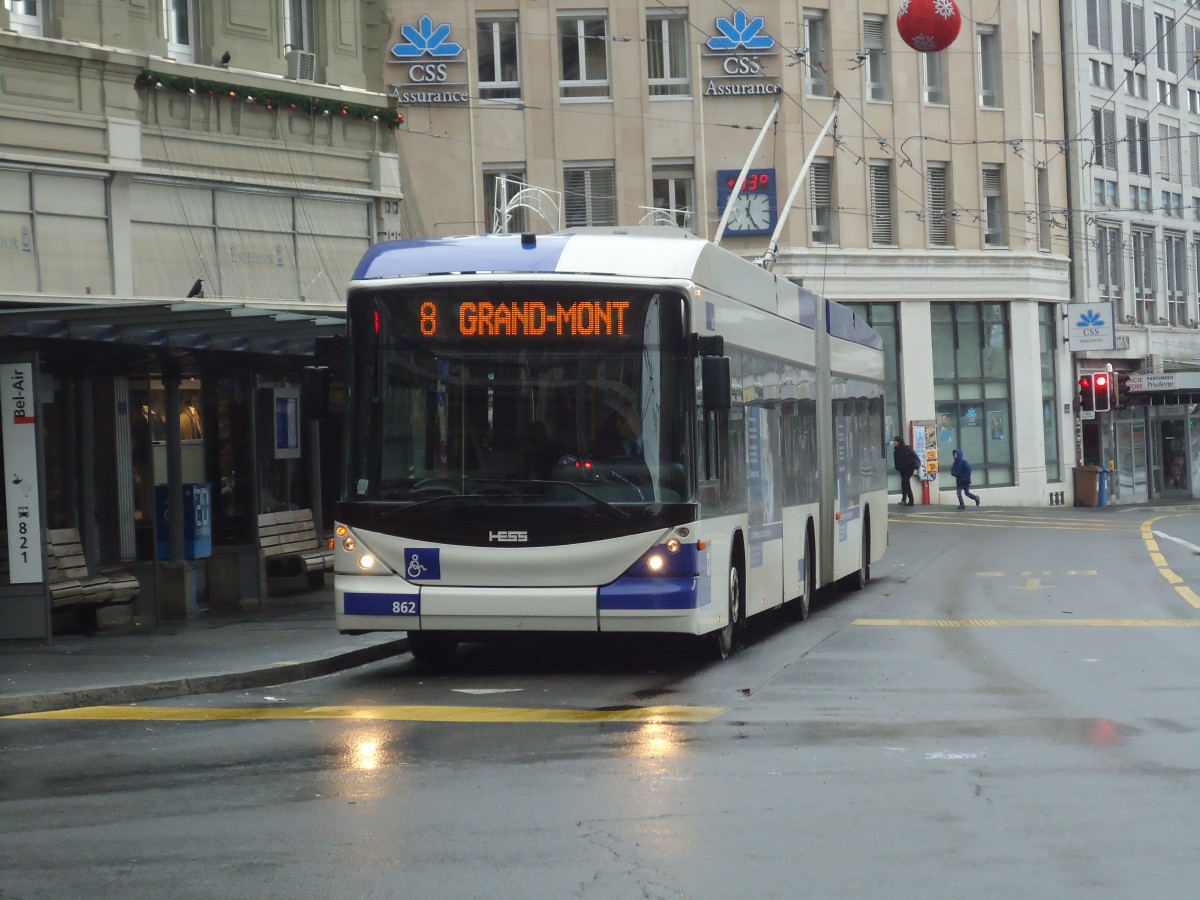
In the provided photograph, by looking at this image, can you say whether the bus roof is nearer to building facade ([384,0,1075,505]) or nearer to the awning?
the awning

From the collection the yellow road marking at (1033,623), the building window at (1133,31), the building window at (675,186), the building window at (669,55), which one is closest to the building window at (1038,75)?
the building window at (1133,31)

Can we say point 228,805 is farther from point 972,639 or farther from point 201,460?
point 201,460

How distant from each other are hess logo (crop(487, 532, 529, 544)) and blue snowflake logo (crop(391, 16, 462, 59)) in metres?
31.8

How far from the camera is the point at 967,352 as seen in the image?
5041cm

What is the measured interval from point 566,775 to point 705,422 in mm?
4862

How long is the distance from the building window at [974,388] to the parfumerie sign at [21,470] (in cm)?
3608

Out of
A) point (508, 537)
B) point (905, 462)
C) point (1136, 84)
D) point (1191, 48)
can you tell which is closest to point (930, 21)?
point (508, 537)

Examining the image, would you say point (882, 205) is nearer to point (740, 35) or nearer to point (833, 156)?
point (833, 156)

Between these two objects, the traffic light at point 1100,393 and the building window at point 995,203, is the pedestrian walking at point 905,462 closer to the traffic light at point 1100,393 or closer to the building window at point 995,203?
Result: the traffic light at point 1100,393

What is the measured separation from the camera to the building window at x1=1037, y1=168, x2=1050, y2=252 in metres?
52.4

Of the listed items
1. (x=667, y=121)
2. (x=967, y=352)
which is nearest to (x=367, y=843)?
(x=667, y=121)

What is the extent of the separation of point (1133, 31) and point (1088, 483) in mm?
16752

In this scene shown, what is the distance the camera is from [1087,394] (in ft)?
170

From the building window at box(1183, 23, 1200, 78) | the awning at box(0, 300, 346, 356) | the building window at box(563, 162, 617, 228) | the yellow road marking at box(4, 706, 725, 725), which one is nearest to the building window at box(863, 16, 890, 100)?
the building window at box(563, 162, 617, 228)
